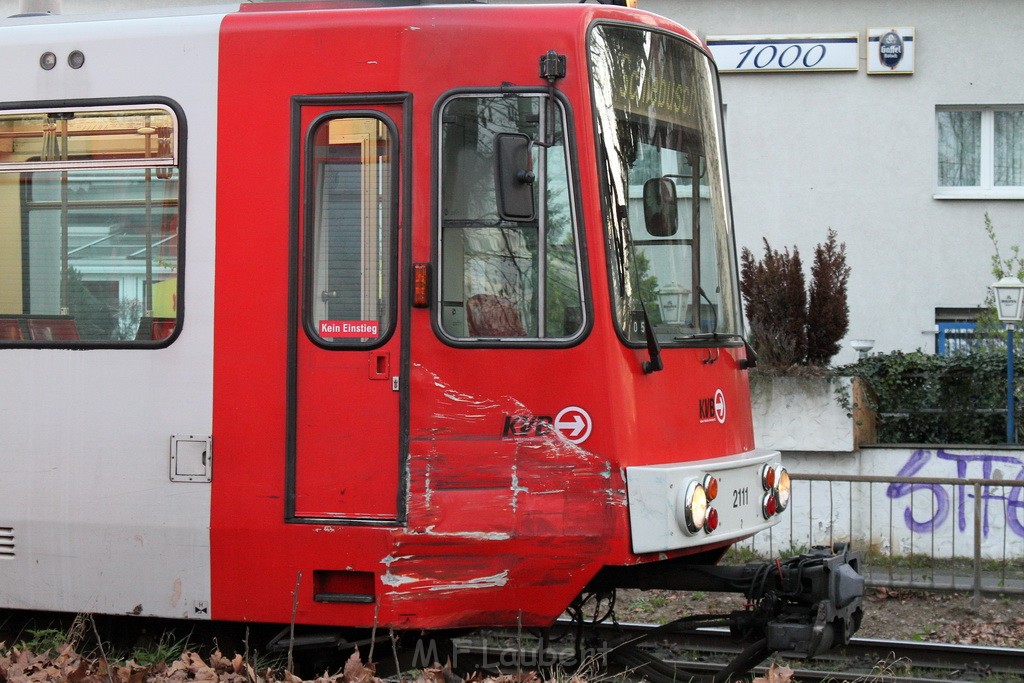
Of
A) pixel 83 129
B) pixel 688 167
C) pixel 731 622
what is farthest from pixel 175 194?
pixel 731 622

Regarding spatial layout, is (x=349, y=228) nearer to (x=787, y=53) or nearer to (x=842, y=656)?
(x=842, y=656)

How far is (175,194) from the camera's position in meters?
5.66

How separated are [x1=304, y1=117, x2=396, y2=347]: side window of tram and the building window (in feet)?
42.3

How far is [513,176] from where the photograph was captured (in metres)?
5.21

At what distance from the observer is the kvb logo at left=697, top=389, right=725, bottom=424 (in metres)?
5.86

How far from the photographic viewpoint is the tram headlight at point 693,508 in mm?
5270

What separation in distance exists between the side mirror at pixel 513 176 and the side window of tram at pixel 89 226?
1580mm

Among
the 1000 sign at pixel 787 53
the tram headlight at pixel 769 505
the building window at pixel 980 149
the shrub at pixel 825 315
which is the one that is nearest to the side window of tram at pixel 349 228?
the tram headlight at pixel 769 505

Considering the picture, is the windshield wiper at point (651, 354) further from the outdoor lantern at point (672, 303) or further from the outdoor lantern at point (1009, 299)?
the outdoor lantern at point (1009, 299)

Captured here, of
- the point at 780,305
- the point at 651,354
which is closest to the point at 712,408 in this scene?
the point at 651,354

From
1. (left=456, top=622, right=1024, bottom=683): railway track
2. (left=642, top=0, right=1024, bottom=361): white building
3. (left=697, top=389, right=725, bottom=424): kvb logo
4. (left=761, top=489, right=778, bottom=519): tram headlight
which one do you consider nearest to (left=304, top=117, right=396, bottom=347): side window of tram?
(left=697, top=389, right=725, bottom=424): kvb logo

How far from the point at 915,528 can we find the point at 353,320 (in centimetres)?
697

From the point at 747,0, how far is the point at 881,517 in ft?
27.9

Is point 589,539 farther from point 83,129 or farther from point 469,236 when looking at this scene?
point 83,129
